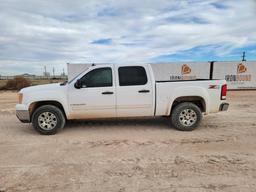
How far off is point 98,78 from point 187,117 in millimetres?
2770

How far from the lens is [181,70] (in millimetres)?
21344

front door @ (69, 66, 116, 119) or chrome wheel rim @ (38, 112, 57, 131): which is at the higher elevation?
front door @ (69, 66, 116, 119)

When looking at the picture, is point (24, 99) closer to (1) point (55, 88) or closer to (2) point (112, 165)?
(1) point (55, 88)

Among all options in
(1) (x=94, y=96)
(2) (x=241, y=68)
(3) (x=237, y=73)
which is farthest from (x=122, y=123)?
(2) (x=241, y=68)

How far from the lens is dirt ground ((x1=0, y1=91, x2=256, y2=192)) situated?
346 centimetres

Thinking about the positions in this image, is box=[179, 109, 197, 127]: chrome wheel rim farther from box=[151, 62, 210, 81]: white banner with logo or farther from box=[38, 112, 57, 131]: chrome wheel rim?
box=[151, 62, 210, 81]: white banner with logo

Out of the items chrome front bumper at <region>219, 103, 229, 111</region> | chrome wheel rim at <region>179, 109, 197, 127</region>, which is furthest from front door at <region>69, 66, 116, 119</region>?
chrome front bumper at <region>219, 103, 229, 111</region>

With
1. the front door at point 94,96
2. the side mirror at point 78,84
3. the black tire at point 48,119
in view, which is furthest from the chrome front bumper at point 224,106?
the black tire at point 48,119

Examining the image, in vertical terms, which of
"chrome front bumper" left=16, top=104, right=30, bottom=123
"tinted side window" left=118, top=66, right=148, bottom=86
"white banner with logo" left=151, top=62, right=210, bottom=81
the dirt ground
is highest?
"white banner with logo" left=151, top=62, right=210, bottom=81

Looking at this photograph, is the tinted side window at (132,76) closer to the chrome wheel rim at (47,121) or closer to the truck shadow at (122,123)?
the truck shadow at (122,123)

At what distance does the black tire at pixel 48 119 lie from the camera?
20.3 feet

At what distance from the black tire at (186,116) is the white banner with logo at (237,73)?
1576cm

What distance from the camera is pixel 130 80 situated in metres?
6.49

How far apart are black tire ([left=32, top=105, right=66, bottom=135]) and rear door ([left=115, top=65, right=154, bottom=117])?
5.36 ft
